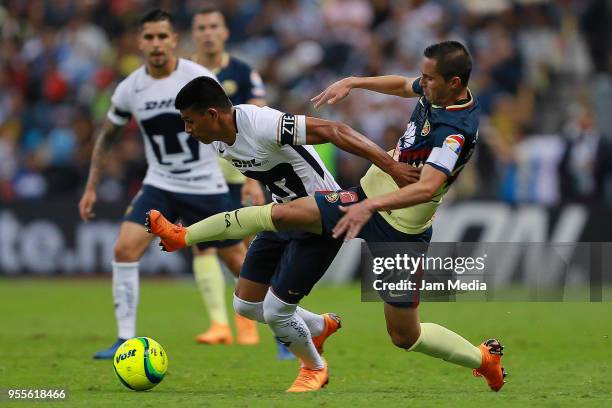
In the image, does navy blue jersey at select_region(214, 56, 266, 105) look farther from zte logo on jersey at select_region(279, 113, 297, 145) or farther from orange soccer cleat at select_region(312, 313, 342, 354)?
zte logo on jersey at select_region(279, 113, 297, 145)

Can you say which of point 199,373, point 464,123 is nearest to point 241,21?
point 199,373

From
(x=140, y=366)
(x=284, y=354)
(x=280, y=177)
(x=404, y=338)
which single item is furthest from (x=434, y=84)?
(x=284, y=354)

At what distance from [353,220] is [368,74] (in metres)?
12.7

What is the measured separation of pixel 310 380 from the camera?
28.4 ft

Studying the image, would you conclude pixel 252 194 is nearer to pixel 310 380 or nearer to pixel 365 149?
pixel 310 380

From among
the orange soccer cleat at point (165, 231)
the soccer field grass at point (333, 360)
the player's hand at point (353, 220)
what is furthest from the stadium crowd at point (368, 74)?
the player's hand at point (353, 220)

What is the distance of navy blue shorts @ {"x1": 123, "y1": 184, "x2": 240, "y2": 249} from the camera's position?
10.9m

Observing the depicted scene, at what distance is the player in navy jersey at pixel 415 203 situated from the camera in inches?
301

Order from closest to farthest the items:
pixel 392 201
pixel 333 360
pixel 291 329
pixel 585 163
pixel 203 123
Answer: pixel 392 201, pixel 203 123, pixel 291 329, pixel 333 360, pixel 585 163

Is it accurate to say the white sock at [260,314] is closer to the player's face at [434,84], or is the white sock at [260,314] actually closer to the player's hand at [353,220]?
the player's hand at [353,220]

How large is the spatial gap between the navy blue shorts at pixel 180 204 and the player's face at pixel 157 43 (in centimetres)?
118

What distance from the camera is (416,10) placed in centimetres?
2052

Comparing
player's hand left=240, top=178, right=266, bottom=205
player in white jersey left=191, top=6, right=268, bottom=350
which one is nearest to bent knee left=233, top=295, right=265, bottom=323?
player's hand left=240, top=178, right=266, bottom=205

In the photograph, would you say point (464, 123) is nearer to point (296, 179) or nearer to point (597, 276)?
point (296, 179)
